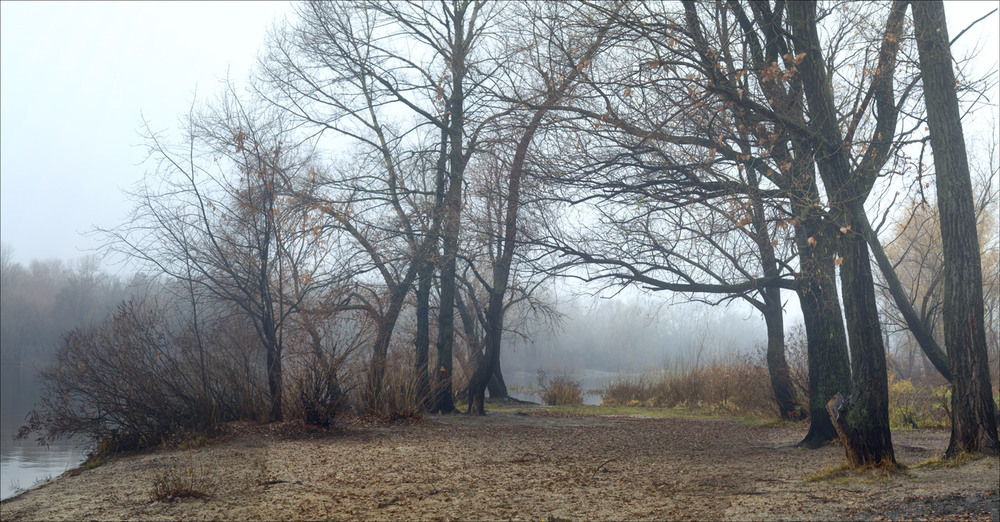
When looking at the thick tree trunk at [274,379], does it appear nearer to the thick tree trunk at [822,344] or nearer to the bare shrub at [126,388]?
the bare shrub at [126,388]

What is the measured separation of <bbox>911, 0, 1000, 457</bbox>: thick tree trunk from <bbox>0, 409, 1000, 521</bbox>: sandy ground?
1.51ft

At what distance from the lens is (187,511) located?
4906 mm

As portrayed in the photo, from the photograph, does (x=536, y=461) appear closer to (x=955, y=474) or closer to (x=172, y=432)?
(x=955, y=474)

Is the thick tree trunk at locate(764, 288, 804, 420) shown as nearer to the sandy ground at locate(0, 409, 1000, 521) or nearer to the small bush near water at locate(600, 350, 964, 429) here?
the small bush near water at locate(600, 350, 964, 429)

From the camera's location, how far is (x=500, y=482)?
6.02 m

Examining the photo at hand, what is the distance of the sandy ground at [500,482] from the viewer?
475cm

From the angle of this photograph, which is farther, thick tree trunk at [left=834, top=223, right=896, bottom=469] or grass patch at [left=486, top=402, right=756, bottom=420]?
grass patch at [left=486, top=402, right=756, bottom=420]

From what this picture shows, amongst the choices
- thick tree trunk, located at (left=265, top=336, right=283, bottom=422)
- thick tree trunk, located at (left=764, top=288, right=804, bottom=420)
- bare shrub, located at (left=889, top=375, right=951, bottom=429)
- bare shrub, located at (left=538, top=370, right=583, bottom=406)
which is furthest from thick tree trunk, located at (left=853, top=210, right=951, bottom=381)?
bare shrub, located at (left=538, top=370, right=583, bottom=406)

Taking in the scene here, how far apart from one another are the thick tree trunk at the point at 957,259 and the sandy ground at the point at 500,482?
46 cm

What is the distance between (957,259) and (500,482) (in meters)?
4.89

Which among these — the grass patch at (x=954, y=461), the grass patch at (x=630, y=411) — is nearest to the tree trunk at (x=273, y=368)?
the grass patch at (x=630, y=411)

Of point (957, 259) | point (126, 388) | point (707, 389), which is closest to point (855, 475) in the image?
point (957, 259)

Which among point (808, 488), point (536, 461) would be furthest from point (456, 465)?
point (808, 488)

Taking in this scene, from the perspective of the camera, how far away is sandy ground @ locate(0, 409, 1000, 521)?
4750 mm
